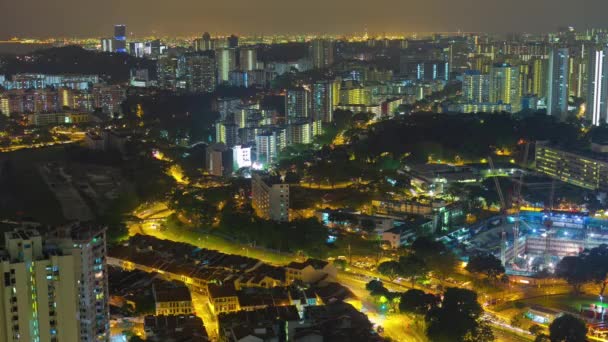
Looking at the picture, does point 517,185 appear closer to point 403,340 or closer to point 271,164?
point 271,164

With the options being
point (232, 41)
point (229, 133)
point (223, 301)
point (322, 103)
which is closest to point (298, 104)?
point (322, 103)

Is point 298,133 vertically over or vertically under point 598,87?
under

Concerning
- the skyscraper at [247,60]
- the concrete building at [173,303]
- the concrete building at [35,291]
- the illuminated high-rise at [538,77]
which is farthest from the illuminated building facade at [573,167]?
the skyscraper at [247,60]

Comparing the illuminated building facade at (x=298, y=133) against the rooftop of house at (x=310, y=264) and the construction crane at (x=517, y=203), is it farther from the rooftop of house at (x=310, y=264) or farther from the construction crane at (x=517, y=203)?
the rooftop of house at (x=310, y=264)

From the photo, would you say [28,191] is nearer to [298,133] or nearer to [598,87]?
[298,133]

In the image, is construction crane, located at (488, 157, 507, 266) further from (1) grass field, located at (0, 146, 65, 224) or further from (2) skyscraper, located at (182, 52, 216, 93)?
(2) skyscraper, located at (182, 52, 216, 93)

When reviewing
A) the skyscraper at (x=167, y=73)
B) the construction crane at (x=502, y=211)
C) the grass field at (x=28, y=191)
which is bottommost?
the construction crane at (x=502, y=211)
